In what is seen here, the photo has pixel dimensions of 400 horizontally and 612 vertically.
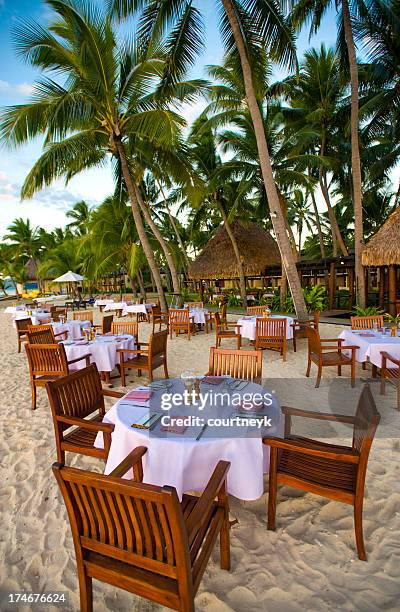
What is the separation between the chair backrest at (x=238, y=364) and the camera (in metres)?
3.17

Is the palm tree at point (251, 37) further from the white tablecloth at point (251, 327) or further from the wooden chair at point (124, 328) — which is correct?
the wooden chair at point (124, 328)

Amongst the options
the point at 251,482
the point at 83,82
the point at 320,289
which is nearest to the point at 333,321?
the point at 320,289

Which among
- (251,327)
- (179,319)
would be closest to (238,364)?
(251,327)

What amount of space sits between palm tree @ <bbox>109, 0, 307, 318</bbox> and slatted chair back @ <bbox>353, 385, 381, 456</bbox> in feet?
18.2

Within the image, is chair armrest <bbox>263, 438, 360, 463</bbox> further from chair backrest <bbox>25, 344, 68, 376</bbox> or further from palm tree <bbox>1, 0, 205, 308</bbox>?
palm tree <bbox>1, 0, 205, 308</bbox>

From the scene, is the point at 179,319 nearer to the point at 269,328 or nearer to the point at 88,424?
the point at 269,328

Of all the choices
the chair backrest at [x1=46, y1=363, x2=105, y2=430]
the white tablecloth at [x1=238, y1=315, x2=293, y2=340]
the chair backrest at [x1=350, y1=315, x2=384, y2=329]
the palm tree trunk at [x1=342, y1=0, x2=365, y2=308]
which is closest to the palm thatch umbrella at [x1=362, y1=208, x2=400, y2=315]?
the palm tree trunk at [x1=342, y1=0, x2=365, y2=308]

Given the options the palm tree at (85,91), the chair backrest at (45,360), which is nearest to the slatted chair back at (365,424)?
the chair backrest at (45,360)

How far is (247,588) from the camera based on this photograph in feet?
5.55

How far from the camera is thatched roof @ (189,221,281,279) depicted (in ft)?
54.0

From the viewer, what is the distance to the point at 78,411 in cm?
279

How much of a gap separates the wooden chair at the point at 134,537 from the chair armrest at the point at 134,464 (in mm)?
255

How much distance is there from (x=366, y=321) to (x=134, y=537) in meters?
5.97

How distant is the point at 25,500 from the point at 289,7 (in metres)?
10.7
